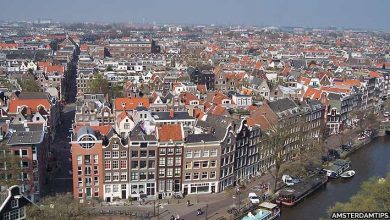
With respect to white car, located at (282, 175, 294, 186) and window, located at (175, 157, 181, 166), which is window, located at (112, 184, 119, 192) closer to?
window, located at (175, 157, 181, 166)

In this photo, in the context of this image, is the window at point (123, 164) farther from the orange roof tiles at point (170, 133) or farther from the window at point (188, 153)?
the window at point (188, 153)

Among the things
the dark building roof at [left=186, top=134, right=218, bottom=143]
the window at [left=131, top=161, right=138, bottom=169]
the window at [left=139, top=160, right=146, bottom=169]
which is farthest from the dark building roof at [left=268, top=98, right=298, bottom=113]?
the window at [left=131, top=161, right=138, bottom=169]

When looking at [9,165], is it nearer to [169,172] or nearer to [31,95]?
[169,172]

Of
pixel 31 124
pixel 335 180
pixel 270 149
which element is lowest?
pixel 335 180

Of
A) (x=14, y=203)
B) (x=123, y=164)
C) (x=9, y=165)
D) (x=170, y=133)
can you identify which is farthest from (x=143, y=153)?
(x=14, y=203)

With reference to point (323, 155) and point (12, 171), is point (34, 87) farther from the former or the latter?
point (323, 155)

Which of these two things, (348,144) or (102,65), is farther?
(102,65)

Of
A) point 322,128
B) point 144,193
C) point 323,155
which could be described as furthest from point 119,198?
point 322,128
